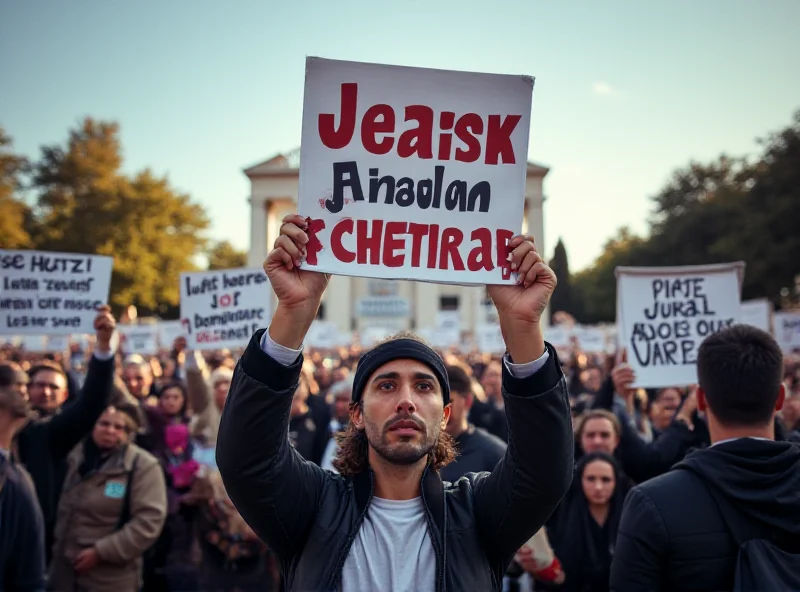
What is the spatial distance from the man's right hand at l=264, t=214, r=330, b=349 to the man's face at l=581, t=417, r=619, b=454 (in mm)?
2935

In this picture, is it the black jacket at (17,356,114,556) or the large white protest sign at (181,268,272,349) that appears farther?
the large white protest sign at (181,268,272,349)

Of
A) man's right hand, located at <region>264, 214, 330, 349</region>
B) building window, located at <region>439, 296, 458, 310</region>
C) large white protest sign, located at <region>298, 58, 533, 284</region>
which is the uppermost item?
building window, located at <region>439, 296, 458, 310</region>

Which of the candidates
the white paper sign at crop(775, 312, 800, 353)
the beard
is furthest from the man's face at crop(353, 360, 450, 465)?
the white paper sign at crop(775, 312, 800, 353)

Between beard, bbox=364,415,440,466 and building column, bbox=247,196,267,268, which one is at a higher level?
building column, bbox=247,196,267,268

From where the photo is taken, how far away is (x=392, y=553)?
206cm

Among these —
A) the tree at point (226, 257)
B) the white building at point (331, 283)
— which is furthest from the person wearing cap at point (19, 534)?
the tree at point (226, 257)

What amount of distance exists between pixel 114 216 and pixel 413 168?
126 ft

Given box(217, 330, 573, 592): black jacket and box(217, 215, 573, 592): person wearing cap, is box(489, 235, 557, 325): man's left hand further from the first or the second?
box(217, 330, 573, 592): black jacket

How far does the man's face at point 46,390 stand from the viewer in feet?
16.4

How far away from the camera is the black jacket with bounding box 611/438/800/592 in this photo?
2.10 metres

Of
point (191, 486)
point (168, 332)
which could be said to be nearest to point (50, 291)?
point (191, 486)

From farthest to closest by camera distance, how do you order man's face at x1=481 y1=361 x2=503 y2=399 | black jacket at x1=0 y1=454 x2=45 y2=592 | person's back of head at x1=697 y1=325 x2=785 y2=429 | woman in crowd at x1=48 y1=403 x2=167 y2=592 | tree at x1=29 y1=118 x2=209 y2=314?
tree at x1=29 y1=118 x2=209 y2=314
man's face at x1=481 y1=361 x2=503 y2=399
woman in crowd at x1=48 y1=403 x2=167 y2=592
black jacket at x1=0 y1=454 x2=45 y2=592
person's back of head at x1=697 y1=325 x2=785 y2=429

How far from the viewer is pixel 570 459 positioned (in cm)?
207

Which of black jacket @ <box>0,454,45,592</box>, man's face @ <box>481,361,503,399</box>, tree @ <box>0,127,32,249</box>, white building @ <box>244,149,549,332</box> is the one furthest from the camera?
white building @ <box>244,149,549,332</box>
